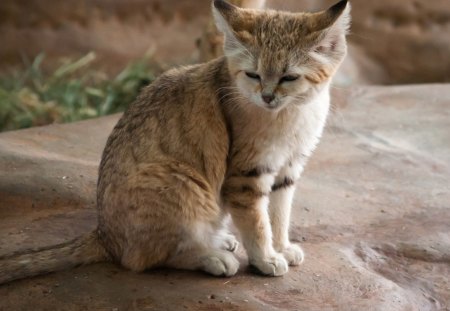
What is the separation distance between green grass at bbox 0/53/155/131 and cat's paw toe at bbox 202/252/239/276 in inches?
153

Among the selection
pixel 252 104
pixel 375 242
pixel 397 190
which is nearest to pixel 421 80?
pixel 397 190

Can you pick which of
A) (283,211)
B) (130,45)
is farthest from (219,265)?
(130,45)

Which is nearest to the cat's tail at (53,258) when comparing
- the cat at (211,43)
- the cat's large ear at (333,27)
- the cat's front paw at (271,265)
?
the cat's front paw at (271,265)

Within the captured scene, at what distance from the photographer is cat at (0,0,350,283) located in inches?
144

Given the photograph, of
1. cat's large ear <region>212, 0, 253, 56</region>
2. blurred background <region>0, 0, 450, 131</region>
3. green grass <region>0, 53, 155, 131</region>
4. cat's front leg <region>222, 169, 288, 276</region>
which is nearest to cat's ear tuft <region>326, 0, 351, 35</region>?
cat's large ear <region>212, 0, 253, 56</region>

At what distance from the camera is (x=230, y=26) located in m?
3.74

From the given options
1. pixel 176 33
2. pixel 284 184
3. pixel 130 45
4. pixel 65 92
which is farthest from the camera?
pixel 176 33

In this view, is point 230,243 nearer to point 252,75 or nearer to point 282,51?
point 252,75

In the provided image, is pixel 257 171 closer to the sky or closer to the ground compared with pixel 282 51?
closer to the ground

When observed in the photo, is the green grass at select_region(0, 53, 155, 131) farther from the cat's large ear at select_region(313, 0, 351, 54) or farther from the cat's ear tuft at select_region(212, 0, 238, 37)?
the cat's large ear at select_region(313, 0, 351, 54)

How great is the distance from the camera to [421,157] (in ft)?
19.5

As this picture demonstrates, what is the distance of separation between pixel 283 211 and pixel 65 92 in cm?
443

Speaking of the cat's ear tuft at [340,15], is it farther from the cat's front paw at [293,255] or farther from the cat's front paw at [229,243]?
the cat's front paw at [229,243]

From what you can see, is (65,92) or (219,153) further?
(65,92)
